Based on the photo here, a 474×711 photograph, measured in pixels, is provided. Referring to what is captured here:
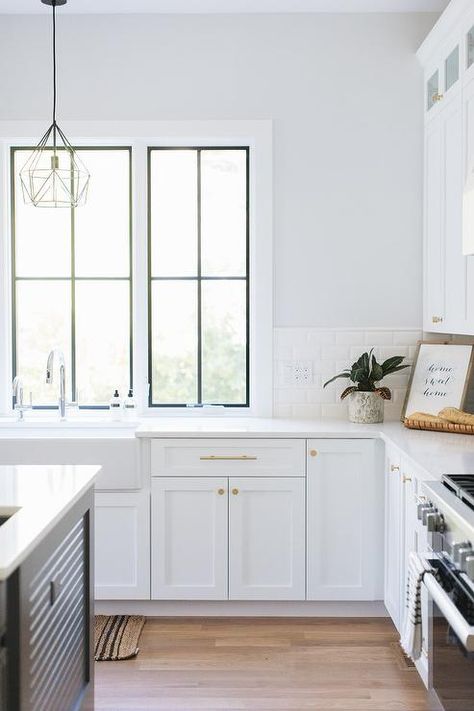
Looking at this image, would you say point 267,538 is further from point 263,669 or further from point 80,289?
point 80,289

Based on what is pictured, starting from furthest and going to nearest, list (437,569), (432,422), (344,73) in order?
1. (344,73)
2. (432,422)
3. (437,569)

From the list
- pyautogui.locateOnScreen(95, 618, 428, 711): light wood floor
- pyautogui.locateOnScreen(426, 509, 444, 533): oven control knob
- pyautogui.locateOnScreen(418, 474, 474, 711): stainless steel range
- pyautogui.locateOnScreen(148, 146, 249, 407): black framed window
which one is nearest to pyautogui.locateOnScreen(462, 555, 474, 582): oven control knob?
pyautogui.locateOnScreen(418, 474, 474, 711): stainless steel range

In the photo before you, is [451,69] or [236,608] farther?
[236,608]

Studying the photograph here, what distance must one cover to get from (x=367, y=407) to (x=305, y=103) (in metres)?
1.68

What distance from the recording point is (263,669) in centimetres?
326

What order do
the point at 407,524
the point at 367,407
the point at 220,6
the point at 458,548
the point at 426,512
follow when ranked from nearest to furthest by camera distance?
the point at 458,548, the point at 426,512, the point at 407,524, the point at 367,407, the point at 220,6

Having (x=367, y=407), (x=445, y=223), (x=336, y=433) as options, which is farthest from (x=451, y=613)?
(x=445, y=223)

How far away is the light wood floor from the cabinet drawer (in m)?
0.75

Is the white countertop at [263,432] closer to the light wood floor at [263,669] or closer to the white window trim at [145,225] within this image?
the white window trim at [145,225]

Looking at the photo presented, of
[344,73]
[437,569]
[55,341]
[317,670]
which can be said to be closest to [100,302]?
[55,341]

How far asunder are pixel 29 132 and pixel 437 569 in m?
3.18

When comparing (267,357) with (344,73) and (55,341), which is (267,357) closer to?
(55,341)

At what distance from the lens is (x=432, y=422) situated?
3.59m

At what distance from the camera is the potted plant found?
3932 mm
